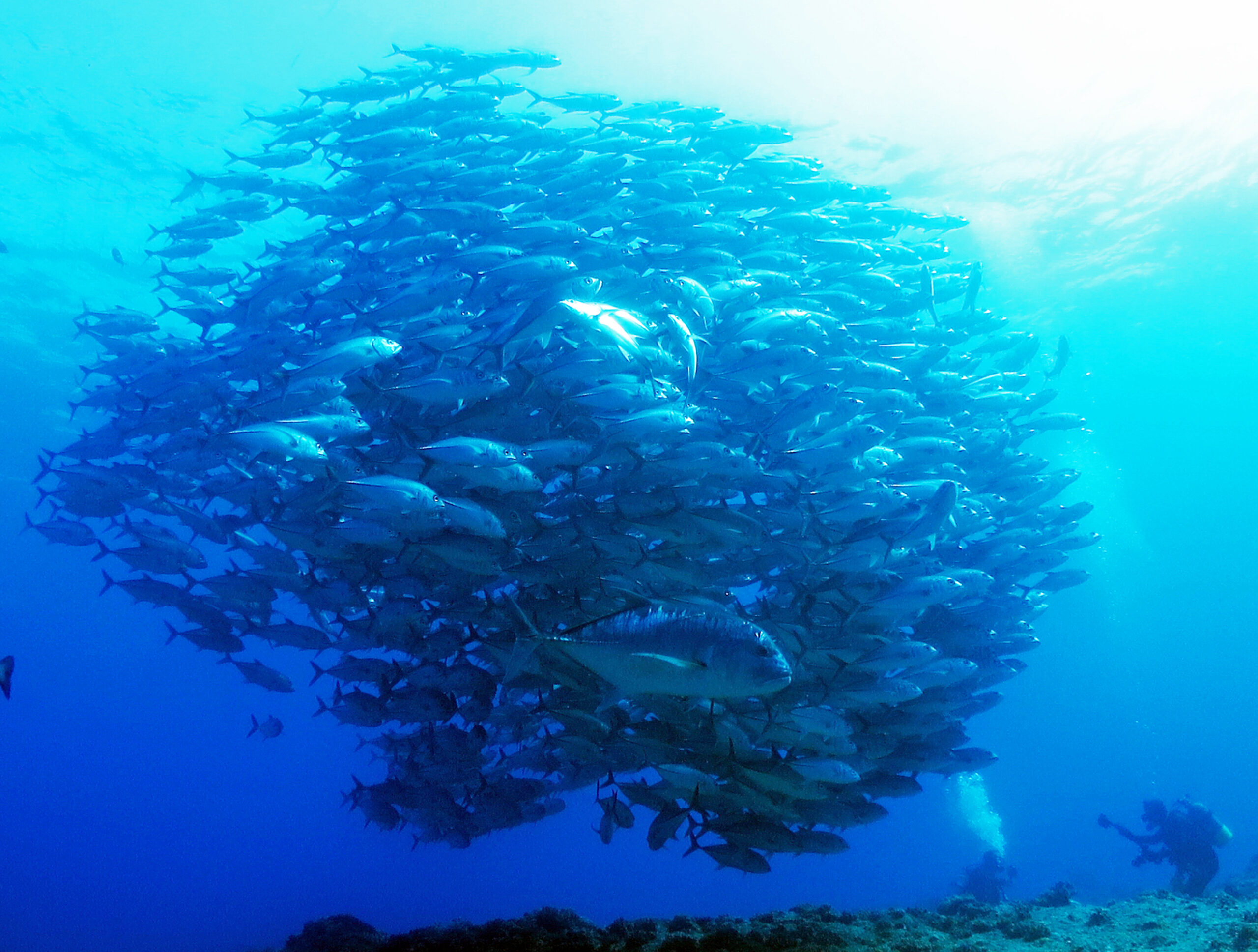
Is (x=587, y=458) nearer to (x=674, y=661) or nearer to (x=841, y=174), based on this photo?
(x=674, y=661)

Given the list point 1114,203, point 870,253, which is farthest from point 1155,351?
point 870,253

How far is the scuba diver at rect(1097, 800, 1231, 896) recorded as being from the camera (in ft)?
42.4

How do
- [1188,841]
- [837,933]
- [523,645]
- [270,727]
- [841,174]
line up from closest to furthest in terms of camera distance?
1. [523,645]
2. [837,933]
3. [270,727]
4. [1188,841]
5. [841,174]

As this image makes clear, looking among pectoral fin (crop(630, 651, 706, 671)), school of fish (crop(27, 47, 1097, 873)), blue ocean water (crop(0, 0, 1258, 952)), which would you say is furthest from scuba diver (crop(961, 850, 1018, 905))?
pectoral fin (crop(630, 651, 706, 671))

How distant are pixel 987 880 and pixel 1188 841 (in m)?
7.38

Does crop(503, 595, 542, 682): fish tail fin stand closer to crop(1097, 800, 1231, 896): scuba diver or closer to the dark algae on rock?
the dark algae on rock

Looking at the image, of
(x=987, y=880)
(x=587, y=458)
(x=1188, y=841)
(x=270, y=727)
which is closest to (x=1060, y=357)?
(x=587, y=458)

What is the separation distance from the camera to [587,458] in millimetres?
5805

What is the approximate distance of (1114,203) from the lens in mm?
20266

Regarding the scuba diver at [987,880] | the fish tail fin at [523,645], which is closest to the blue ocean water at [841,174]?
the scuba diver at [987,880]

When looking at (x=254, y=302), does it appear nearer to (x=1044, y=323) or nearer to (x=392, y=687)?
(x=392, y=687)

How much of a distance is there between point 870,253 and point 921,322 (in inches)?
104

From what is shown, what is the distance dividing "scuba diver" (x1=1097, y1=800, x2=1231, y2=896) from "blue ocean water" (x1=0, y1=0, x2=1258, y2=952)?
12309 millimetres

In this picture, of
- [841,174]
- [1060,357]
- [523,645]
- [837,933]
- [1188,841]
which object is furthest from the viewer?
[841,174]
